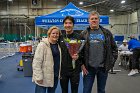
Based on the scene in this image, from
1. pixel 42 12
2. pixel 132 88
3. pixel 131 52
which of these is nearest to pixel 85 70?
pixel 132 88

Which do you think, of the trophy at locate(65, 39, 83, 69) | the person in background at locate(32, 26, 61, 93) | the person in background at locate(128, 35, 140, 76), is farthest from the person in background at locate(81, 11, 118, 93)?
the person in background at locate(128, 35, 140, 76)

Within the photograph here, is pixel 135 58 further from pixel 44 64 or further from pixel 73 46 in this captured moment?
pixel 44 64

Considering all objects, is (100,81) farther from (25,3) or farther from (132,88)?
(25,3)

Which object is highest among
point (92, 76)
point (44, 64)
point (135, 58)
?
point (44, 64)

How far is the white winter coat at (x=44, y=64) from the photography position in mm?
3111

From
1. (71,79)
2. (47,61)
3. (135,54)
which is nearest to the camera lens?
(47,61)

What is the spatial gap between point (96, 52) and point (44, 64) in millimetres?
738

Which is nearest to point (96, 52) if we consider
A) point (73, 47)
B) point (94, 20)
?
point (73, 47)

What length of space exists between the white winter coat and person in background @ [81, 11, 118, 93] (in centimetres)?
48

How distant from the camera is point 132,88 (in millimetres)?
6309

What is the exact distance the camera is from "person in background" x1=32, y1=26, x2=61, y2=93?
123 inches

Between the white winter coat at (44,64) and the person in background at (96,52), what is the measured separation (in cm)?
48

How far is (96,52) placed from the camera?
10.4 ft

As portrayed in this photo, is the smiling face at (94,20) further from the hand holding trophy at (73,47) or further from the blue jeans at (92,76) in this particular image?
the blue jeans at (92,76)
